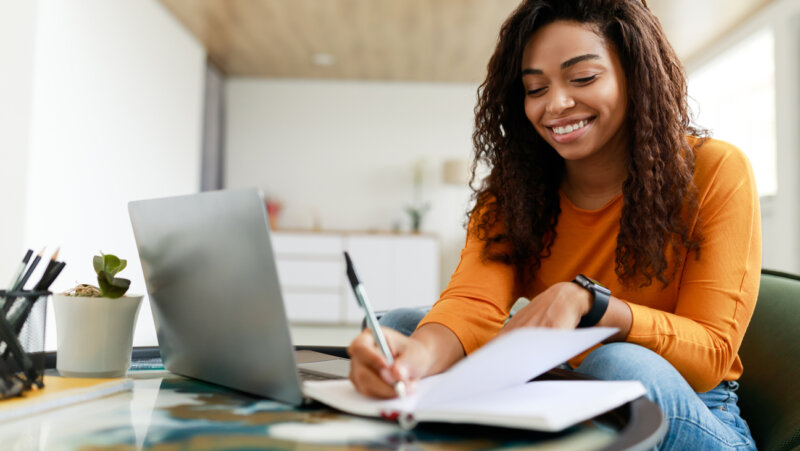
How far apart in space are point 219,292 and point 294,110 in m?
5.94

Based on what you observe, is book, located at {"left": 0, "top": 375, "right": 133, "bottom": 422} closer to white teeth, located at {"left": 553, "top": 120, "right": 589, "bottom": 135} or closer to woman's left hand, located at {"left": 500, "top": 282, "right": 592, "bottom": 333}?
woman's left hand, located at {"left": 500, "top": 282, "right": 592, "bottom": 333}

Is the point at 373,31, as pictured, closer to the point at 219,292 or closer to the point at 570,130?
the point at 570,130

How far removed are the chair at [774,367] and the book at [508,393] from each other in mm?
479

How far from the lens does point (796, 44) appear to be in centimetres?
401

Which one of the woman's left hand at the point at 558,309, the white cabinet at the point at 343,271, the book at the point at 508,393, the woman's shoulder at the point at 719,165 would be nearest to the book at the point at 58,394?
the book at the point at 508,393

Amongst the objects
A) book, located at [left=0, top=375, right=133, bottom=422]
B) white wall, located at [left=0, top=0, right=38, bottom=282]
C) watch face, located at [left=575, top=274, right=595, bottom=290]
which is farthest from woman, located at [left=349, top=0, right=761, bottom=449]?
white wall, located at [left=0, top=0, right=38, bottom=282]

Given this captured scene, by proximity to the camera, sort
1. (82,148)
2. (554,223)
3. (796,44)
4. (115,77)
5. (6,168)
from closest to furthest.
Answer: (554,223)
(6,168)
(82,148)
(115,77)
(796,44)

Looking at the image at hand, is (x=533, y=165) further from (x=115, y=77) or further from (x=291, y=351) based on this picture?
(x=115, y=77)

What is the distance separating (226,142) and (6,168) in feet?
11.5

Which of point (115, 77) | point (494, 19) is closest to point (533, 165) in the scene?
point (115, 77)

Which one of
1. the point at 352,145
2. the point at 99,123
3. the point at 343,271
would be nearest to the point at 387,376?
the point at 99,123

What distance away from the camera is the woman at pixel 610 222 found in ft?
2.66

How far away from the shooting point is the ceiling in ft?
14.1

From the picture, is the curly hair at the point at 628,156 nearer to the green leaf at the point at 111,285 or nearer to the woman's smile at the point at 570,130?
the woman's smile at the point at 570,130
